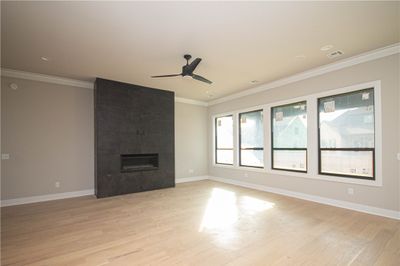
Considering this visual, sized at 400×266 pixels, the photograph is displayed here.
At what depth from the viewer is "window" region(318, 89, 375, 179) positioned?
12.7ft

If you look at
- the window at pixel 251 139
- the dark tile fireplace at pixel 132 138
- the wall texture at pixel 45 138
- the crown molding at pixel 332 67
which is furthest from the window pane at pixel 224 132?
the wall texture at pixel 45 138

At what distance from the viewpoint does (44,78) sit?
493 centimetres

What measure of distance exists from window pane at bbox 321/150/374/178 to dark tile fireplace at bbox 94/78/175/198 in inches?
166

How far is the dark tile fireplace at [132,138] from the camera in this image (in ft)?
16.9

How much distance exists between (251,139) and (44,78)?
594 cm

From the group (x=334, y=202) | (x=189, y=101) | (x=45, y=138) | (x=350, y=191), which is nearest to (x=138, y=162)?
(x=45, y=138)

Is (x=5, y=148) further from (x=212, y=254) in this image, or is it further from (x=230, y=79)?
(x=230, y=79)

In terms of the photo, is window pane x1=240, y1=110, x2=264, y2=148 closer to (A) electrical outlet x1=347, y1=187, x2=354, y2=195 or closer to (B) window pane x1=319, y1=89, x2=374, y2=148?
(B) window pane x1=319, y1=89, x2=374, y2=148

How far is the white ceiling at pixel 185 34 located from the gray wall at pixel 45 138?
731 mm

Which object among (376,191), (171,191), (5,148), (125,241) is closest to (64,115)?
(5,148)

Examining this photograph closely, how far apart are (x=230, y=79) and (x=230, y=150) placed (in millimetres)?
2818

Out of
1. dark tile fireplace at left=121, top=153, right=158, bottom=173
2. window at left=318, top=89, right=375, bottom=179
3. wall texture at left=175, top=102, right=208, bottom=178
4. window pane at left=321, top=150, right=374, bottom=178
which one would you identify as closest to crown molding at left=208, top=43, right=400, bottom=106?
window at left=318, top=89, right=375, bottom=179

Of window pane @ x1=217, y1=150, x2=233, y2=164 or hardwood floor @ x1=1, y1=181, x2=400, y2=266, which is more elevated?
window pane @ x1=217, y1=150, x2=233, y2=164

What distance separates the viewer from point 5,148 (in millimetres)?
4477
